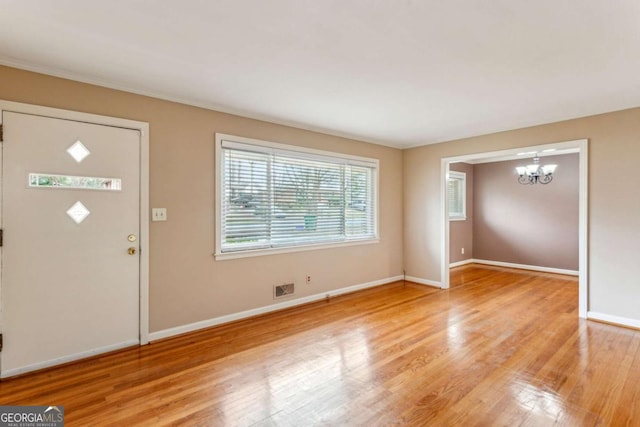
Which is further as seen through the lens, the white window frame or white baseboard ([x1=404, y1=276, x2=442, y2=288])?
the white window frame

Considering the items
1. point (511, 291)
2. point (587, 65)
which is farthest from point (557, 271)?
point (587, 65)

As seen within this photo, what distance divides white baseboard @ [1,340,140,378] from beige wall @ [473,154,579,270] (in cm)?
A: 714

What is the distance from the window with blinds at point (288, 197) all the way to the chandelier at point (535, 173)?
301 centimetres

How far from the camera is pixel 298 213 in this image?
4430mm

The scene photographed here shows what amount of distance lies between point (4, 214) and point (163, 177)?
47.7 inches

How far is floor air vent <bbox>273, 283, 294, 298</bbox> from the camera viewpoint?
13.7ft

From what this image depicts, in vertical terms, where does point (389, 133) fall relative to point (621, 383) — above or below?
above

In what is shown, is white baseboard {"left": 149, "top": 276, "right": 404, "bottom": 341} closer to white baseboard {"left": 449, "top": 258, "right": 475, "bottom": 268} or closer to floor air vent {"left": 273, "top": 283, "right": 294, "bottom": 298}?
floor air vent {"left": 273, "top": 283, "right": 294, "bottom": 298}

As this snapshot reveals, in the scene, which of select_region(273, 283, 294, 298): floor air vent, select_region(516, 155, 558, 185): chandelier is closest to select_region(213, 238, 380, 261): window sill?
select_region(273, 283, 294, 298): floor air vent

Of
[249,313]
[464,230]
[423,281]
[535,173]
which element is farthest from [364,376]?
[464,230]

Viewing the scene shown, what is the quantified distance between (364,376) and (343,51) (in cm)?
246

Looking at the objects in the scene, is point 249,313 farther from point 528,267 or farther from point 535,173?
point 528,267

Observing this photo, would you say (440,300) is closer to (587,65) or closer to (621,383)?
(621,383)

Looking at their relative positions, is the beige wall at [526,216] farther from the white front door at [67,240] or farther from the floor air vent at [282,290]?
the white front door at [67,240]
